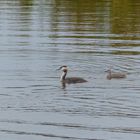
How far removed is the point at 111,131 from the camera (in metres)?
16.5

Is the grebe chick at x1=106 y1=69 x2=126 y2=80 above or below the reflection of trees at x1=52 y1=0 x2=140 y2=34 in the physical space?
above

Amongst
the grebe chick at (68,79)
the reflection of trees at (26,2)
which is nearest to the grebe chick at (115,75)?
the grebe chick at (68,79)

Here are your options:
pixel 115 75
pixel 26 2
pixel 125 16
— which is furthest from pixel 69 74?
pixel 26 2

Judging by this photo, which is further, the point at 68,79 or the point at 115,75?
the point at 115,75

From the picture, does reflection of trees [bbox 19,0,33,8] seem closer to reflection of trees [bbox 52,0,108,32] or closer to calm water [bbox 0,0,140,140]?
reflection of trees [bbox 52,0,108,32]

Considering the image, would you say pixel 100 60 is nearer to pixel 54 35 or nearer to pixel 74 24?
pixel 54 35

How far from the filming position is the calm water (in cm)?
1691

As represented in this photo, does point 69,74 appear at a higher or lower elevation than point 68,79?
lower

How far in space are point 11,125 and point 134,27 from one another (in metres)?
18.8

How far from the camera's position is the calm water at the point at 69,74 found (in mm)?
16906

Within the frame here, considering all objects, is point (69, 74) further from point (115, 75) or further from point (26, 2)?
point (26, 2)

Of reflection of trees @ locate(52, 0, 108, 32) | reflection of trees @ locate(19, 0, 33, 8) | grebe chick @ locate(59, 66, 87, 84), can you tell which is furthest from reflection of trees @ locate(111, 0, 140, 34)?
grebe chick @ locate(59, 66, 87, 84)

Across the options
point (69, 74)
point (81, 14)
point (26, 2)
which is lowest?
point (26, 2)

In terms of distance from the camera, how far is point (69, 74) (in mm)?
23844
